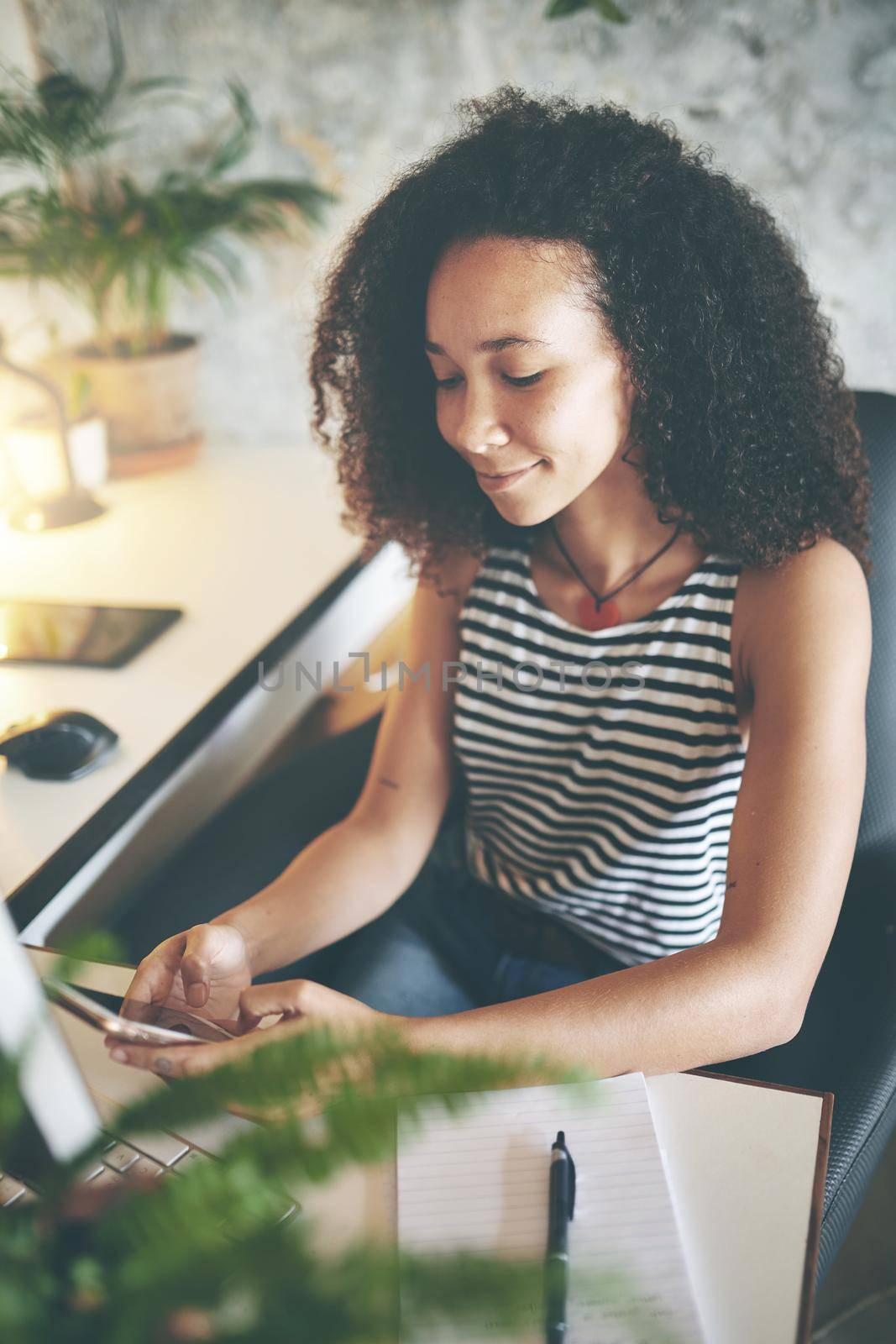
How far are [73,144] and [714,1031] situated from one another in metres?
1.78

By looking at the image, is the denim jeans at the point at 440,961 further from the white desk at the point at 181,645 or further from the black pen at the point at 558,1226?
the black pen at the point at 558,1226

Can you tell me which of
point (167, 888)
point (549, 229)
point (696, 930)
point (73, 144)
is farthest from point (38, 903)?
point (73, 144)

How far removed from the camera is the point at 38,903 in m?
0.95

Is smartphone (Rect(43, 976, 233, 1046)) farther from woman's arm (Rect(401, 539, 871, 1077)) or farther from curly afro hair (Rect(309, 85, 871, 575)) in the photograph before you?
curly afro hair (Rect(309, 85, 871, 575))

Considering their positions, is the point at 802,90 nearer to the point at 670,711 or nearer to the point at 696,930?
the point at 670,711

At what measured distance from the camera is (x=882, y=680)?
1060 mm

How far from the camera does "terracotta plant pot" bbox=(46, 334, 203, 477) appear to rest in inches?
73.7

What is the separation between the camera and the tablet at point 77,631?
1350 mm

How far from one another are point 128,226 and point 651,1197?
6.06 ft

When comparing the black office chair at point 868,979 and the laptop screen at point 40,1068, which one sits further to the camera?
the black office chair at point 868,979

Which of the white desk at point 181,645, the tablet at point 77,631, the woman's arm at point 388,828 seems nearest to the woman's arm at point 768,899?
the woman's arm at point 388,828

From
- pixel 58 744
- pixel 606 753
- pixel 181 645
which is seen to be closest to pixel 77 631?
pixel 181 645

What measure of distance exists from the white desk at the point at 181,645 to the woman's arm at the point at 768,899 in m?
0.45

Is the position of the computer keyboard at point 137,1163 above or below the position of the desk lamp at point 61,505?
below
